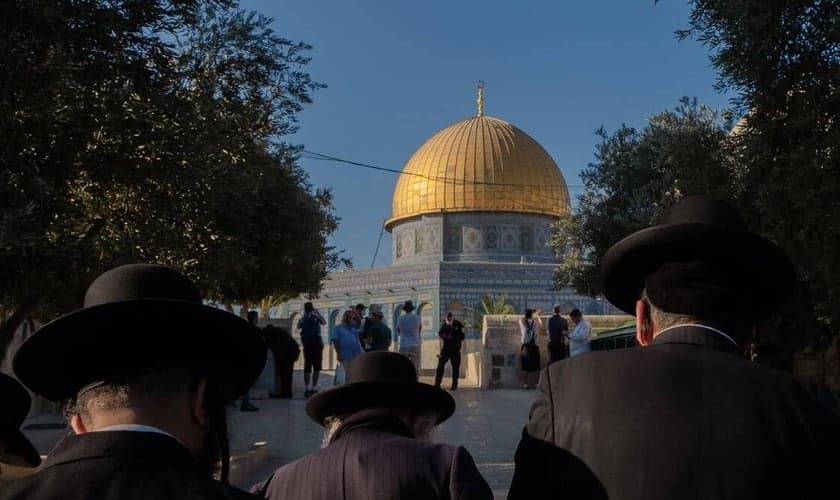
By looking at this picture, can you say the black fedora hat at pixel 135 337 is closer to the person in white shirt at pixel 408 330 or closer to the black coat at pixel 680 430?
the black coat at pixel 680 430

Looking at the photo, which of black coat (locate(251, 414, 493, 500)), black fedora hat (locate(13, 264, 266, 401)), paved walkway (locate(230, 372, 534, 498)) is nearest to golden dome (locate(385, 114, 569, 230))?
paved walkway (locate(230, 372, 534, 498))

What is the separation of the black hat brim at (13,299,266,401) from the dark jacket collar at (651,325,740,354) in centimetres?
97

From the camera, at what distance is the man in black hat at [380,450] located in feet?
8.98

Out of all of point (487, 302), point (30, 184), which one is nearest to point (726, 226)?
A: point (30, 184)

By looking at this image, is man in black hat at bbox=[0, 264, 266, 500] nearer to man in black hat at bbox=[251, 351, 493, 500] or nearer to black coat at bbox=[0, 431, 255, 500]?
black coat at bbox=[0, 431, 255, 500]

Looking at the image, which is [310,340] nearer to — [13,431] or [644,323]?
[13,431]

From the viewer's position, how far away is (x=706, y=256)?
225 cm

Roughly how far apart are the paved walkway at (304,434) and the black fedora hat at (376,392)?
4349 millimetres

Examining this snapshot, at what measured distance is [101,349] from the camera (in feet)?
5.61

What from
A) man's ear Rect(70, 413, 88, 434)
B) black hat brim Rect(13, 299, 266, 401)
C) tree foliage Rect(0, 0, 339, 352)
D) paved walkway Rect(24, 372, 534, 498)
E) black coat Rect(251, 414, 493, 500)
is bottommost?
paved walkway Rect(24, 372, 534, 498)

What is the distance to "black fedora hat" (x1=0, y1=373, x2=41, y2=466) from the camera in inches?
99.2

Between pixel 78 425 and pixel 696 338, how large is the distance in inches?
51.9

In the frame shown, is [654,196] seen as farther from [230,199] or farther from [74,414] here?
[74,414]

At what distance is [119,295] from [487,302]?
29.9 m
